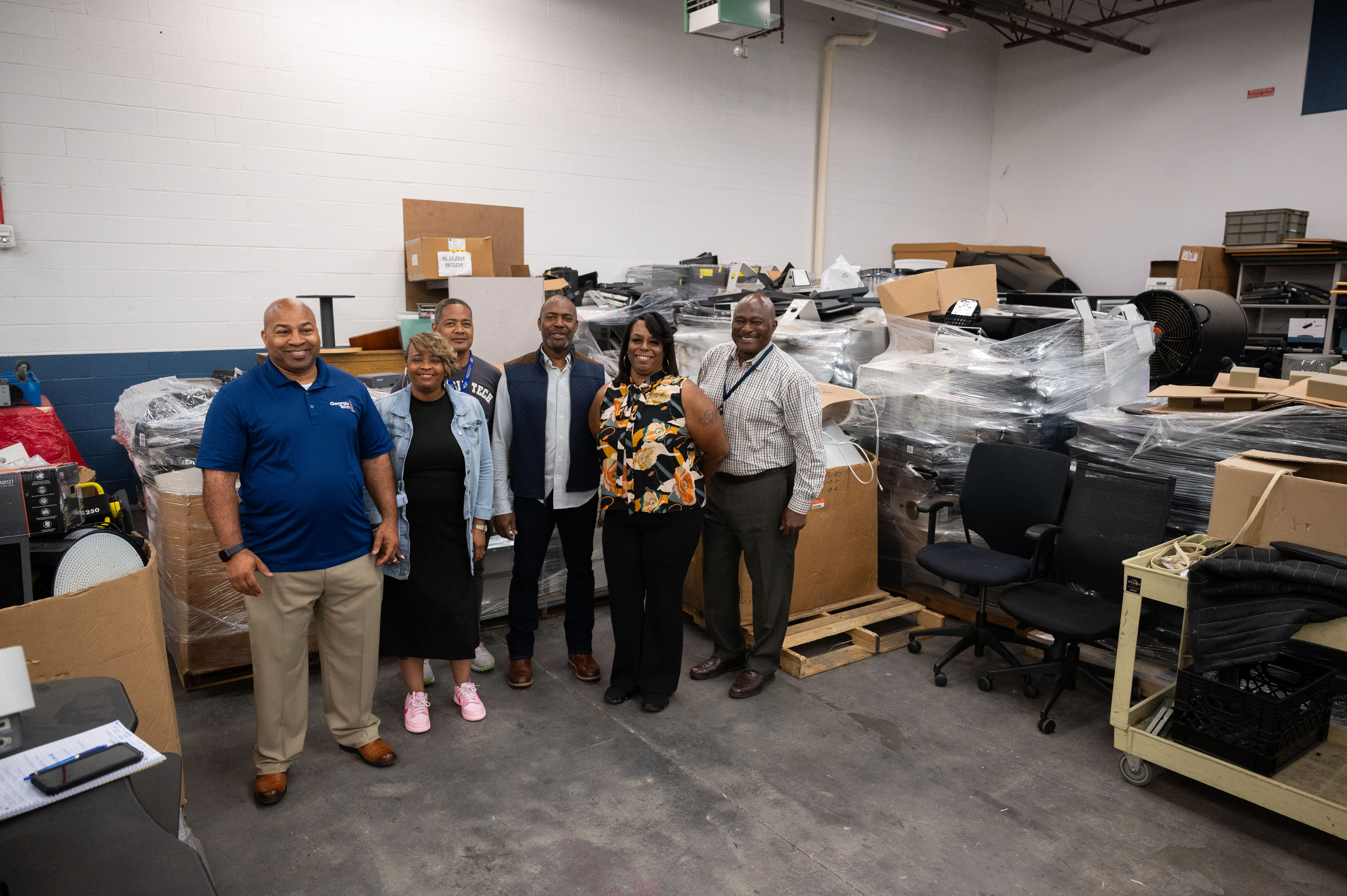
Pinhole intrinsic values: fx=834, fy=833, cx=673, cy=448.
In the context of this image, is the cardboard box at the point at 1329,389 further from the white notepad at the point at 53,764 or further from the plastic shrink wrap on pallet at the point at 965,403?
the white notepad at the point at 53,764

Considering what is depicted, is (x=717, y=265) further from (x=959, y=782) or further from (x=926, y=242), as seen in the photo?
(x=959, y=782)

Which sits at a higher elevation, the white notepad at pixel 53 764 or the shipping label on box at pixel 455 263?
the shipping label on box at pixel 455 263

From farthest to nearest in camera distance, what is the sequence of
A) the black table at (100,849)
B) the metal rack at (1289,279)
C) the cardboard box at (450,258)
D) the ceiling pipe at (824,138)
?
the ceiling pipe at (824,138) < the metal rack at (1289,279) < the cardboard box at (450,258) < the black table at (100,849)

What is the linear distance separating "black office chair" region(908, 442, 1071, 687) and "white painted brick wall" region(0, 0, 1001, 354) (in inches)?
152

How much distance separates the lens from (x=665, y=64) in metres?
6.61

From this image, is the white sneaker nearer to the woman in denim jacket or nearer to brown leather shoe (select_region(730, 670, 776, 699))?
the woman in denim jacket

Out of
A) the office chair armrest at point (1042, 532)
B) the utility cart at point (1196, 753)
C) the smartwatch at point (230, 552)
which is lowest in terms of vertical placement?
the utility cart at point (1196, 753)

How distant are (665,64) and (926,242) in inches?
135

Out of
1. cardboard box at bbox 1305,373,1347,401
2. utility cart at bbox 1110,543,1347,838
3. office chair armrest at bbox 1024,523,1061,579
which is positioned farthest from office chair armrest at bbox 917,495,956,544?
cardboard box at bbox 1305,373,1347,401

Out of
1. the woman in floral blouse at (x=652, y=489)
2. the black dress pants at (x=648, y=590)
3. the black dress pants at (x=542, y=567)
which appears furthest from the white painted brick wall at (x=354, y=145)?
the black dress pants at (x=648, y=590)

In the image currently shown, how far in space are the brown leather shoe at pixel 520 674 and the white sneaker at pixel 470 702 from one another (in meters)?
A: 0.18

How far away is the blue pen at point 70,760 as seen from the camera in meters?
1.18

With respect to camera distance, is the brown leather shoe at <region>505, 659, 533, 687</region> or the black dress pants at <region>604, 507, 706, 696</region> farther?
the brown leather shoe at <region>505, 659, 533, 687</region>

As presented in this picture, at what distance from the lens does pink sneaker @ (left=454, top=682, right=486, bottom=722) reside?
280cm
